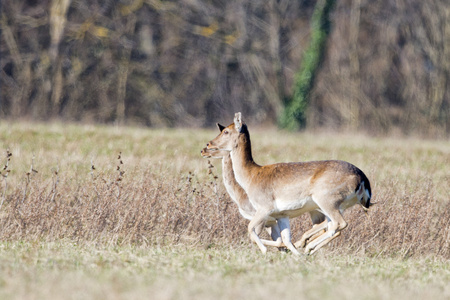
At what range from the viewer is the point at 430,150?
19.6 metres

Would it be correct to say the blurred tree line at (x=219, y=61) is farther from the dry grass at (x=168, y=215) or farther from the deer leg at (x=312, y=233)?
the deer leg at (x=312, y=233)

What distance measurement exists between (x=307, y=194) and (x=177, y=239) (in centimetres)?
225

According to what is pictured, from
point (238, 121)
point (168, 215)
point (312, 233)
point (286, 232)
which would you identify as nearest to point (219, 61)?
point (168, 215)

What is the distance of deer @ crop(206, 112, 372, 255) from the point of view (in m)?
9.00

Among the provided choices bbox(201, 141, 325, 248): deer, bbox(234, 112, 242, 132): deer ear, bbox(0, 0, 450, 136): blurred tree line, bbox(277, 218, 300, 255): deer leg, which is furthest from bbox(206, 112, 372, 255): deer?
bbox(0, 0, 450, 136): blurred tree line

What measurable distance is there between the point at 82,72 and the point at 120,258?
2761cm

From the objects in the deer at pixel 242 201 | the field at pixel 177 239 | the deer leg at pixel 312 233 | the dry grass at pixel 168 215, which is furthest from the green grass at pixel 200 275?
the dry grass at pixel 168 215

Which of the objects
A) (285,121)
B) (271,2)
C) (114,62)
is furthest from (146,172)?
(114,62)

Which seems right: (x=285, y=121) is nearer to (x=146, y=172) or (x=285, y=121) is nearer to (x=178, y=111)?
(x=178, y=111)

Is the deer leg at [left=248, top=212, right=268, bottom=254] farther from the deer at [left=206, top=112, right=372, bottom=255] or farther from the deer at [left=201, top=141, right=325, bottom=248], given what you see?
the deer at [left=201, top=141, right=325, bottom=248]

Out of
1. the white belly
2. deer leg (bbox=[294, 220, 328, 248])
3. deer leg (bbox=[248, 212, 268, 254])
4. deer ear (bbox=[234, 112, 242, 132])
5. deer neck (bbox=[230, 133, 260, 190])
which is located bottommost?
deer leg (bbox=[294, 220, 328, 248])

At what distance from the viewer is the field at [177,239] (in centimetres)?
667

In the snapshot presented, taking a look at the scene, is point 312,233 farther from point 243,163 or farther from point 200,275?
point 200,275

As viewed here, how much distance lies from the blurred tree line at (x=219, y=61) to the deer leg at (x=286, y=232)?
21168mm
